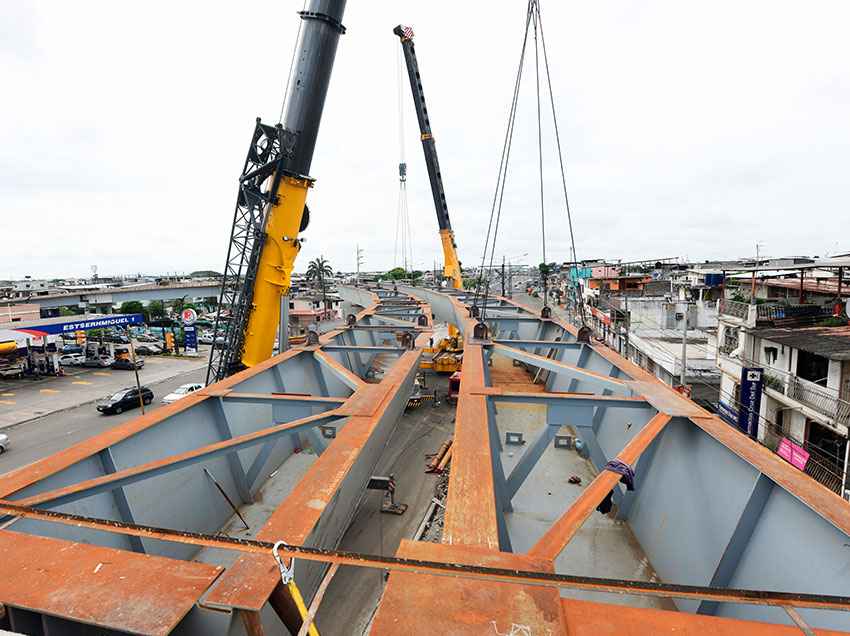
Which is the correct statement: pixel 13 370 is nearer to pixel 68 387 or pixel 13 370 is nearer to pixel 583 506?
pixel 68 387

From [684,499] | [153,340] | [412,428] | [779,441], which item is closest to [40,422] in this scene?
→ [412,428]

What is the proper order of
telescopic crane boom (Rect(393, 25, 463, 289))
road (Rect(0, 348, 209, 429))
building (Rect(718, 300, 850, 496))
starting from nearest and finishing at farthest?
building (Rect(718, 300, 850, 496)), road (Rect(0, 348, 209, 429)), telescopic crane boom (Rect(393, 25, 463, 289))

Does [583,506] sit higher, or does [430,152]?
[430,152]

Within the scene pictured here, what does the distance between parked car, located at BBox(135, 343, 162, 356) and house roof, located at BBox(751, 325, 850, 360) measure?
127 feet

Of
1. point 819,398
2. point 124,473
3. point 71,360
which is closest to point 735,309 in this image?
point 819,398

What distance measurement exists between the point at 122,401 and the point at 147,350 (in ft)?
52.0

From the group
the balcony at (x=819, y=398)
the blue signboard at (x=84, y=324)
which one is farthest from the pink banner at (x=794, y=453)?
the blue signboard at (x=84, y=324)

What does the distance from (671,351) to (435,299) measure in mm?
12961

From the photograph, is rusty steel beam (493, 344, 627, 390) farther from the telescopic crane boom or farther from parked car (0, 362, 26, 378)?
parked car (0, 362, 26, 378)

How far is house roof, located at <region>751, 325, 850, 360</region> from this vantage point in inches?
471

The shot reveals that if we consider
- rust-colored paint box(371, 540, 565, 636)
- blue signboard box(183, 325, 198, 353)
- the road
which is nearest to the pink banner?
rust-colored paint box(371, 540, 565, 636)

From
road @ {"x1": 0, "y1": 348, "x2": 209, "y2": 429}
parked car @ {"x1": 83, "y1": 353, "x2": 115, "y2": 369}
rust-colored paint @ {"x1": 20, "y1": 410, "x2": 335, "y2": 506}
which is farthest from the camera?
parked car @ {"x1": 83, "y1": 353, "x2": 115, "y2": 369}

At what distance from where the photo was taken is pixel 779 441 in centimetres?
1487

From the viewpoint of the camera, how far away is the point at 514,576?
189cm
